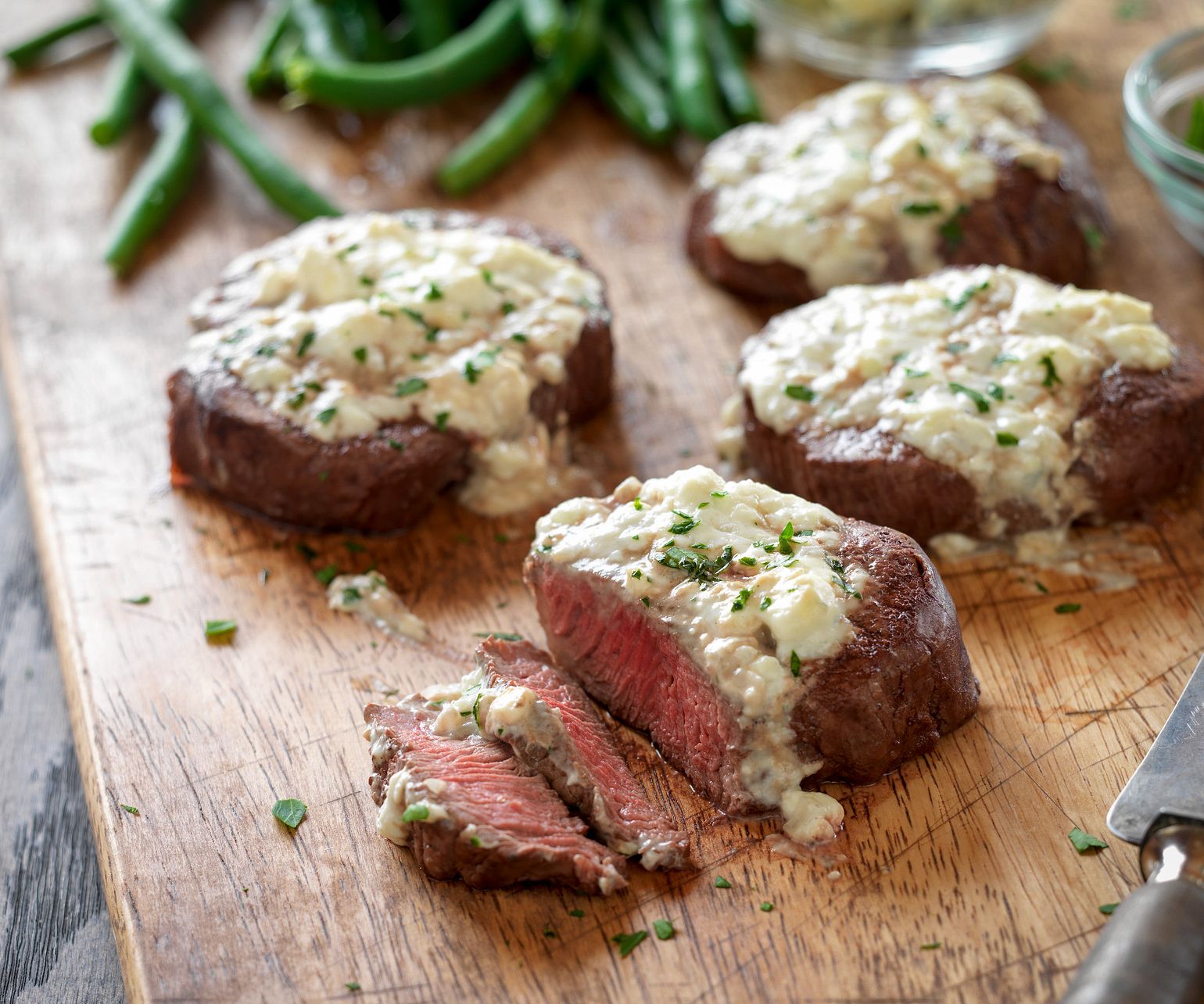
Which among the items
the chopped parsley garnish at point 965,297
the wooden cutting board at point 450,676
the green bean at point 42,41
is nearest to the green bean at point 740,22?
the wooden cutting board at point 450,676

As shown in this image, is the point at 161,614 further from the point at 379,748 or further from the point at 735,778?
the point at 735,778

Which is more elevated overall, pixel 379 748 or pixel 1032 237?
pixel 379 748

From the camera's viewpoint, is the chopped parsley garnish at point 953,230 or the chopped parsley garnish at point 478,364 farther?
the chopped parsley garnish at point 953,230

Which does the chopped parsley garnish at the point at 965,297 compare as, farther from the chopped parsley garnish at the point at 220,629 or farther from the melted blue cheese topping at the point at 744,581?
the chopped parsley garnish at the point at 220,629

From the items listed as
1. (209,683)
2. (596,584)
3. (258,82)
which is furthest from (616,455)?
(258,82)

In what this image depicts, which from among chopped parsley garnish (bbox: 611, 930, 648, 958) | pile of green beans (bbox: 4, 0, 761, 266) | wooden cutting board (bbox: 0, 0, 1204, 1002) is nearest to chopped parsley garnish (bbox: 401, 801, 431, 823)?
wooden cutting board (bbox: 0, 0, 1204, 1002)

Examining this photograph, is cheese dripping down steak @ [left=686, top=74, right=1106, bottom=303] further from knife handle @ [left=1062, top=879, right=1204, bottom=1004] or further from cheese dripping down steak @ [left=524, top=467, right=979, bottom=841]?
knife handle @ [left=1062, top=879, right=1204, bottom=1004]

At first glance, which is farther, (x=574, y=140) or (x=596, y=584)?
(x=574, y=140)
